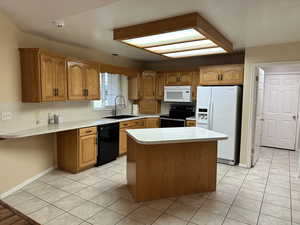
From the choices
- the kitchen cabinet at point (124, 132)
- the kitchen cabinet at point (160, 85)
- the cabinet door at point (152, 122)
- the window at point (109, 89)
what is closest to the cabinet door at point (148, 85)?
the kitchen cabinet at point (160, 85)

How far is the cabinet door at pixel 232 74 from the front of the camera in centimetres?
414

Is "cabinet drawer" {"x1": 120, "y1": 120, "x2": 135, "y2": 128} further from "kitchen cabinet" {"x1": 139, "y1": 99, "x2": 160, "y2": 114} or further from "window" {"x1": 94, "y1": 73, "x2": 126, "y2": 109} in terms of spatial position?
"kitchen cabinet" {"x1": 139, "y1": 99, "x2": 160, "y2": 114}

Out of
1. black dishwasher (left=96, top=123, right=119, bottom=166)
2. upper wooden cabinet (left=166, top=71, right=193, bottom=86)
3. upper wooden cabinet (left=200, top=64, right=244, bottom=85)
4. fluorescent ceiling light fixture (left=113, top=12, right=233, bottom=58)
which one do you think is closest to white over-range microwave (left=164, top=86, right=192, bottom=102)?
upper wooden cabinet (left=166, top=71, right=193, bottom=86)

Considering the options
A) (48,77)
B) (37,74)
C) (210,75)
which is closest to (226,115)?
(210,75)

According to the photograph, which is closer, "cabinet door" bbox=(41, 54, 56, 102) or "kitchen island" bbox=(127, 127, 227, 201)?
"kitchen island" bbox=(127, 127, 227, 201)

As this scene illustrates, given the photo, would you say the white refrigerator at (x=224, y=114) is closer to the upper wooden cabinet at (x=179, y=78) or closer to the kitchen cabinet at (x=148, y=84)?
the upper wooden cabinet at (x=179, y=78)

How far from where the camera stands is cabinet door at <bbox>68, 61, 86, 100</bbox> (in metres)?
3.69

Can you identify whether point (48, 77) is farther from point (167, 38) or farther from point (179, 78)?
point (179, 78)

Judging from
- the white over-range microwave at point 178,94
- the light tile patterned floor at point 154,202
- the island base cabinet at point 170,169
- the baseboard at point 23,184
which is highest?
the white over-range microwave at point 178,94

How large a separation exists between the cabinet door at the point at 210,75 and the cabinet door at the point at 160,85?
122 cm

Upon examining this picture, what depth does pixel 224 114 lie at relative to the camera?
4.18 metres

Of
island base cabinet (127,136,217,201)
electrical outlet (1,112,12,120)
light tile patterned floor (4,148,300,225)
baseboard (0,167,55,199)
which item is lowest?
light tile patterned floor (4,148,300,225)

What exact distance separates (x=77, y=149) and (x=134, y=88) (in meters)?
2.54

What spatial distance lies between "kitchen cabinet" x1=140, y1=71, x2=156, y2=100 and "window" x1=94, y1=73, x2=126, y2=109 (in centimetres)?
57
